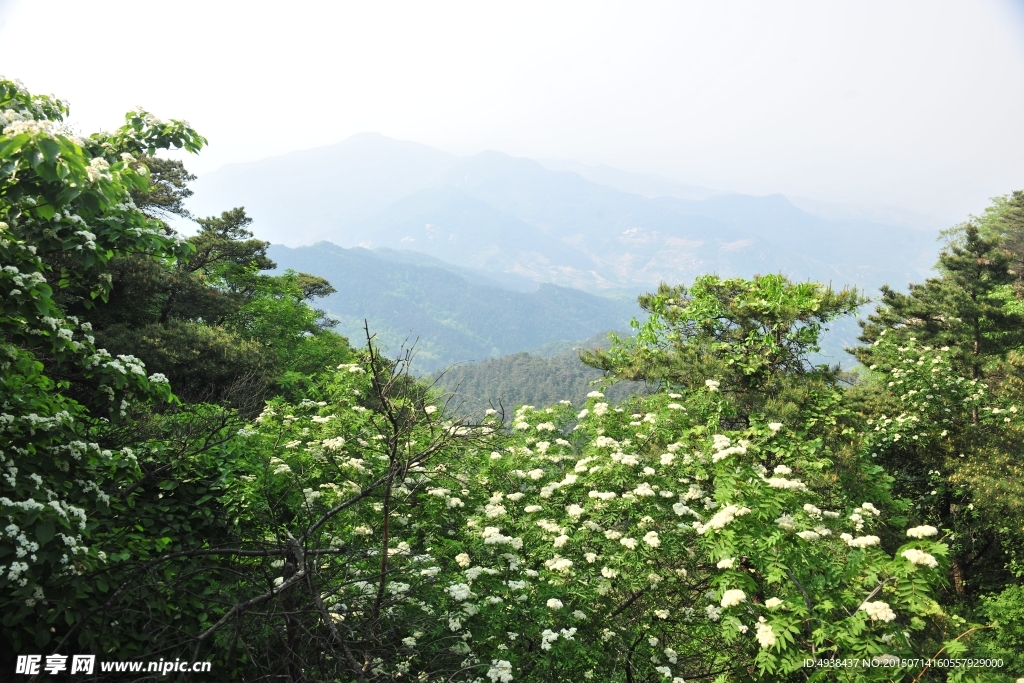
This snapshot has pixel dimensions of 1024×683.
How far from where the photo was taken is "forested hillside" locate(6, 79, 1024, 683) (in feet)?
11.9

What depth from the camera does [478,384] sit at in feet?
433

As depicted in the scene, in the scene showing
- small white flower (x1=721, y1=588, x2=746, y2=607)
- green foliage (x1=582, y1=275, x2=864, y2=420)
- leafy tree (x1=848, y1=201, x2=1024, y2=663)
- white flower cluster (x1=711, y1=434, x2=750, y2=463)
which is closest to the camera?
small white flower (x1=721, y1=588, x2=746, y2=607)

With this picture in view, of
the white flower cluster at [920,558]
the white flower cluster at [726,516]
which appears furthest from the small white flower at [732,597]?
the white flower cluster at [920,558]

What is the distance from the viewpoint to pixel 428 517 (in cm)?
739

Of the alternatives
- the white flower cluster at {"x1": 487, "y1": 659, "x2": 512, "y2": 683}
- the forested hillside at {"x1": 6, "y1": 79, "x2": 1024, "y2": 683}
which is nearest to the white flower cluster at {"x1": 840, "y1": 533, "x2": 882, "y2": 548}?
the forested hillside at {"x1": 6, "y1": 79, "x2": 1024, "y2": 683}

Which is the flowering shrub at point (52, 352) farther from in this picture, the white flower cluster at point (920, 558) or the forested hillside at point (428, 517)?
the white flower cluster at point (920, 558)

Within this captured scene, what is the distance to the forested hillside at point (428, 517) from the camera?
3615 millimetres

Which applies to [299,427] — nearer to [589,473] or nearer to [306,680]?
[589,473]

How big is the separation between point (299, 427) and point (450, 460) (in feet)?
8.39

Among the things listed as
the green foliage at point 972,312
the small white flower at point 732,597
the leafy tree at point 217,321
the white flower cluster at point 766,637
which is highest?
the green foliage at point 972,312

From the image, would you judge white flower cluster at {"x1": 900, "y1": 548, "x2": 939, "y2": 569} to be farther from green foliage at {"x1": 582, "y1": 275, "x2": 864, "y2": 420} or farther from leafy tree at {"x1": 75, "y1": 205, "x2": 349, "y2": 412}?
leafy tree at {"x1": 75, "y1": 205, "x2": 349, "y2": 412}

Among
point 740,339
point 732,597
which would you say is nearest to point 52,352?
point 732,597

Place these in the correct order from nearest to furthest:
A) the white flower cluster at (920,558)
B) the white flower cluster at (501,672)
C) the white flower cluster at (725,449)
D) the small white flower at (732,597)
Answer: the white flower cluster at (920,558) → the white flower cluster at (501,672) → the small white flower at (732,597) → the white flower cluster at (725,449)

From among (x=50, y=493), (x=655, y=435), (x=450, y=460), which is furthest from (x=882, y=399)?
(x=50, y=493)
